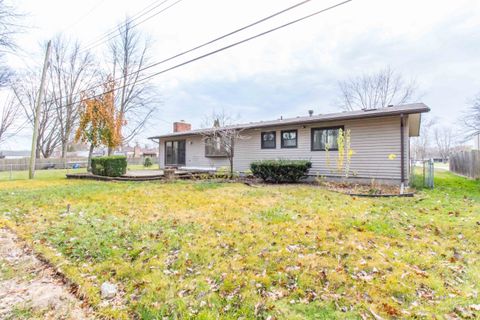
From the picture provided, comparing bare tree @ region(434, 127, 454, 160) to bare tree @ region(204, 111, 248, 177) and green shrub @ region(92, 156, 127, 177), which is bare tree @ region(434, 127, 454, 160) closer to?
bare tree @ region(204, 111, 248, 177)

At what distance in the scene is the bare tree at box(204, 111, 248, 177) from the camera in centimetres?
1175

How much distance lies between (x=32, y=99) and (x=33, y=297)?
1247 inches

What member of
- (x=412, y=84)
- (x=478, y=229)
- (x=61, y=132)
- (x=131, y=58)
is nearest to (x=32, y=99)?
(x=61, y=132)

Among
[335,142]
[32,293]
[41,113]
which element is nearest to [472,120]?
[335,142]

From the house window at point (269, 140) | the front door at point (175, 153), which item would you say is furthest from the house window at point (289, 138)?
the front door at point (175, 153)

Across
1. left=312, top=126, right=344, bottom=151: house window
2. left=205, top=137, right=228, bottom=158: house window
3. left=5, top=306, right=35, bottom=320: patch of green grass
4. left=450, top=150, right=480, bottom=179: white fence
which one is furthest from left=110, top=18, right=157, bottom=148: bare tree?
left=450, top=150, right=480, bottom=179: white fence

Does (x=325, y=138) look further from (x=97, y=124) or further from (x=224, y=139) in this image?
(x=97, y=124)

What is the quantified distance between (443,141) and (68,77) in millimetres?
57547

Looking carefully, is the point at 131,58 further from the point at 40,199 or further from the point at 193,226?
the point at 193,226

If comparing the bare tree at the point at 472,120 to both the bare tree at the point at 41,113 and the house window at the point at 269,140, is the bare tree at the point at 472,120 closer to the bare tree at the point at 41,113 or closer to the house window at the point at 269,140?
the house window at the point at 269,140

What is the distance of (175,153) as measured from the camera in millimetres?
17047

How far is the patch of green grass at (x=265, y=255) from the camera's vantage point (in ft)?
7.43

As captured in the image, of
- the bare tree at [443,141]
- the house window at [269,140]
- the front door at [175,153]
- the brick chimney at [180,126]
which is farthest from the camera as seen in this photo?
the bare tree at [443,141]

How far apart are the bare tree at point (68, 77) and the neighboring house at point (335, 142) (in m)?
18.6
